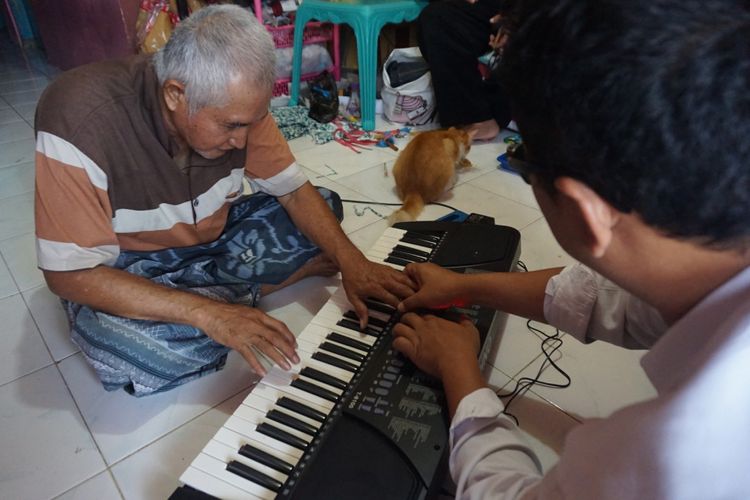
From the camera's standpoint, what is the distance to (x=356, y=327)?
1056 millimetres

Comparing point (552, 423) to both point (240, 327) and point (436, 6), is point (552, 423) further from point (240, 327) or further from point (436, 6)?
point (436, 6)

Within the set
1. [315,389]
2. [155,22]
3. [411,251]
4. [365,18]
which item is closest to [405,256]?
[411,251]

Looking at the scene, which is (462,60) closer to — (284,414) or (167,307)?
(167,307)

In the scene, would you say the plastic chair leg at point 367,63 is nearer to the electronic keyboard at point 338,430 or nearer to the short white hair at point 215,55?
the short white hair at point 215,55

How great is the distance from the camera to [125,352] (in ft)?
3.63

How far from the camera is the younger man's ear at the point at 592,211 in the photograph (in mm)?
431

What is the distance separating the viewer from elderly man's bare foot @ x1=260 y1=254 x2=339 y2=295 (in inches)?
60.5

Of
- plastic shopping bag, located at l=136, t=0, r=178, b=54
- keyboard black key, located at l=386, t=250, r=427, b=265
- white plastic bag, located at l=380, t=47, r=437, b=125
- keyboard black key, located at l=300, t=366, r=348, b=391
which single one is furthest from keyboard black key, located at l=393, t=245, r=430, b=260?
plastic shopping bag, located at l=136, t=0, r=178, b=54

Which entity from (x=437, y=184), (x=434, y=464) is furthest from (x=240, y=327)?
(x=437, y=184)

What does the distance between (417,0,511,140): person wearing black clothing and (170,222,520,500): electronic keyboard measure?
1.95m

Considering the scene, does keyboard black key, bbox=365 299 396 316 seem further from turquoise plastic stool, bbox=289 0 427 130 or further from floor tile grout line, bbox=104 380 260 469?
turquoise plastic stool, bbox=289 0 427 130

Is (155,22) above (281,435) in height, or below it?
above

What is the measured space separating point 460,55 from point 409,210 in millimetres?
1305

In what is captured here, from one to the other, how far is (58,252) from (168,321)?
25 cm
